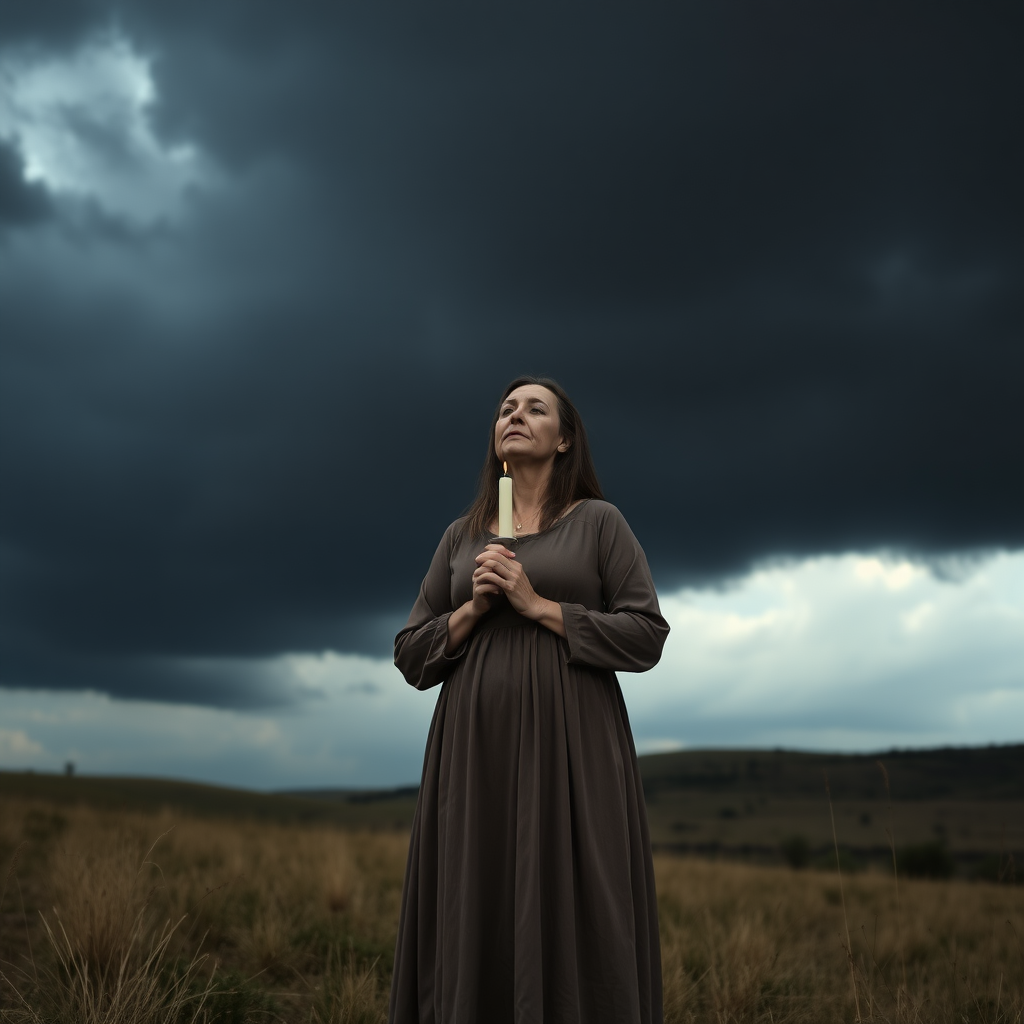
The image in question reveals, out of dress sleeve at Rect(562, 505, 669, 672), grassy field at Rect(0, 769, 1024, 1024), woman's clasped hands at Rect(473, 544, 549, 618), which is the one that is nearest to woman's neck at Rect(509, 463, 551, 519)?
dress sleeve at Rect(562, 505, 669, 672)

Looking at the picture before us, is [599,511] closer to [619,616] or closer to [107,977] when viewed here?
[619,616]

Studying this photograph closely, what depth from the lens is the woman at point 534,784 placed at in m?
3.59

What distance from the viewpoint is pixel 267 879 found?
401 inches

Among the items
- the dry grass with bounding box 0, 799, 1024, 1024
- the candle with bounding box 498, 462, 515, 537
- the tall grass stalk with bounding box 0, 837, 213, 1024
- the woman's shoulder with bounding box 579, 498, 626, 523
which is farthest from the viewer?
the dry grass with bounding box 0, 799, 1024, 1024

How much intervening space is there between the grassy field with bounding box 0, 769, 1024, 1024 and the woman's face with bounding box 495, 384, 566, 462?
2.32m

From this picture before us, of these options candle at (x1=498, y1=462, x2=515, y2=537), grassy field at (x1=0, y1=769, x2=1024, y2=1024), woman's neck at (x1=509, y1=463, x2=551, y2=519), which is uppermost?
woman's neck at (x1=509, y1=463, x2=551, y2=519)

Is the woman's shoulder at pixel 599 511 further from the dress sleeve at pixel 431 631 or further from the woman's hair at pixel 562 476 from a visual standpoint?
the dress sleeve at pixel 431 631

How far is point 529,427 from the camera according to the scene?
14.0 ft

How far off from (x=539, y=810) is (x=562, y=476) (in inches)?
59.7

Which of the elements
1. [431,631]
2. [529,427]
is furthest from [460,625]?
[529,427]

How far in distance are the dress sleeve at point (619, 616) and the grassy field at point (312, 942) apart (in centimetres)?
145

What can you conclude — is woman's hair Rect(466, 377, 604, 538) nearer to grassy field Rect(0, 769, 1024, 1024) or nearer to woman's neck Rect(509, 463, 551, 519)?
woman's neck Rect(509, 463, 551, 519)

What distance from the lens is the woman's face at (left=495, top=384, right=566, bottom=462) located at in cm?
427

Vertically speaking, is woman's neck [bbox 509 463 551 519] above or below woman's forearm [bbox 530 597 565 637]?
above
